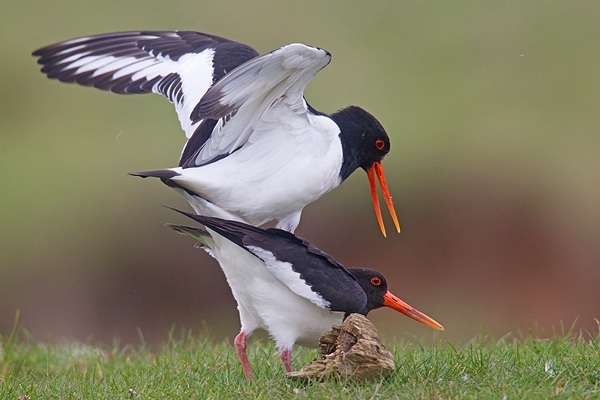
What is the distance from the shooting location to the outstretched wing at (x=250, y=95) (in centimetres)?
547

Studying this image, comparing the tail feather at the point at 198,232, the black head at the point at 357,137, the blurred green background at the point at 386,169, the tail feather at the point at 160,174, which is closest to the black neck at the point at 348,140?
the black head at the point at 357,137

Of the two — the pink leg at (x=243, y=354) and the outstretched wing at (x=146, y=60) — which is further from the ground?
the outstretched wing at (x=146, y=60)

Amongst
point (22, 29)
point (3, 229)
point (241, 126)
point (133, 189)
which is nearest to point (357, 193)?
point (133, 189)

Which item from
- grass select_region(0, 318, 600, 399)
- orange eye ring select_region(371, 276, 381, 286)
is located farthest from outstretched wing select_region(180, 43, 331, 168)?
grass select_region(0, 318, 600, 399)

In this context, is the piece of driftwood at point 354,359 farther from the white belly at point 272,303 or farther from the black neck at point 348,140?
the black neck at point 348,140

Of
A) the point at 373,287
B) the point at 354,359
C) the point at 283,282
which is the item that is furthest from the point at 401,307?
the point at 354,359

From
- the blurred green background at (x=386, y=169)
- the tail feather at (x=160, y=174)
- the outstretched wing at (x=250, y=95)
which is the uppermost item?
the outstretched wing at (x=250, y=95)

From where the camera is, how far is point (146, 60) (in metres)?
7.54

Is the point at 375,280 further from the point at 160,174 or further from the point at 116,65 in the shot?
the point at 116,65

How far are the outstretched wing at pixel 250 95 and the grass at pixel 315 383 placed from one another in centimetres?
149

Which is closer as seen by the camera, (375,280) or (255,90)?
(255,90)

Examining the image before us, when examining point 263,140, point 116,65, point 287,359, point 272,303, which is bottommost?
point 287,359

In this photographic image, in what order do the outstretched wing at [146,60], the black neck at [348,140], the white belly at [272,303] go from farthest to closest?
the outstretched wing at [146,60], the black neck at [348,140], the white belly at [272,303]

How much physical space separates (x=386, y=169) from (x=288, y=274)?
645 cm
